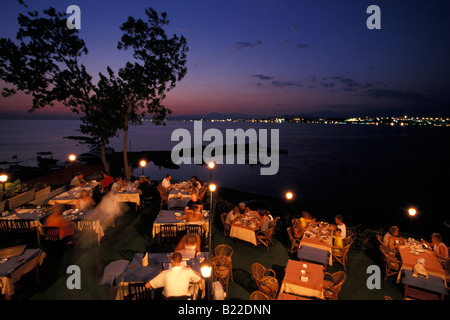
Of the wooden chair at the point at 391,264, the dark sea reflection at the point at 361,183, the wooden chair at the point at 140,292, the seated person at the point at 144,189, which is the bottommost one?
the dark sea reflection at the point at 361,183

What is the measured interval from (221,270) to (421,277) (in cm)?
466

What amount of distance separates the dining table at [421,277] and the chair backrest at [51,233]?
9.18 m

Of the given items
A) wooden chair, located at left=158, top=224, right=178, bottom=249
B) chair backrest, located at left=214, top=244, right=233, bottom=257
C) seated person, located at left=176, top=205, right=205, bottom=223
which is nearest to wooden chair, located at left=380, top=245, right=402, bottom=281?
chair backrest, located at left=214, top=244, right=233, bottom=257

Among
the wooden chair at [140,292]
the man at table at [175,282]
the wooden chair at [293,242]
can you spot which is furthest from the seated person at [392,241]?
the wooden chair at [140,292]

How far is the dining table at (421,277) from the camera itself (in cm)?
553

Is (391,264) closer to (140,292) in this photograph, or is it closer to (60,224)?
(140,292)

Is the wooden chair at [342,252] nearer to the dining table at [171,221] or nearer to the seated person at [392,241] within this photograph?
the seated person at [392,241]

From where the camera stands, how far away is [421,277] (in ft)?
18.8

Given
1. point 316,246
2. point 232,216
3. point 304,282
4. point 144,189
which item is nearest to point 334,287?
point 304,282

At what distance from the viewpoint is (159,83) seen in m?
14.0

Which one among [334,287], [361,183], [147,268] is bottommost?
[361,183]
